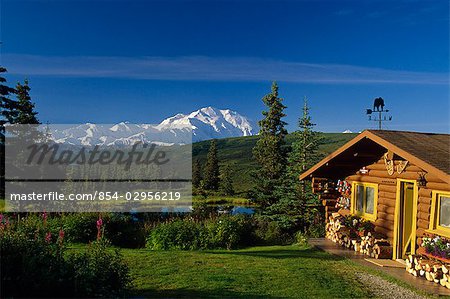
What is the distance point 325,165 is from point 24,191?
1960 centimetres

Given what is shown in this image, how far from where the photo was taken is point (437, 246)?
29.6ft

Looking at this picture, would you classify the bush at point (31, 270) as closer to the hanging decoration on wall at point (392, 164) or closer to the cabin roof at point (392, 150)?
the cabin roof at point (392, 150)

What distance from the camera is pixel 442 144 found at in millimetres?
10883

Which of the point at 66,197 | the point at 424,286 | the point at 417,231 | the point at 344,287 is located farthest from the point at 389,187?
the point at 66,197

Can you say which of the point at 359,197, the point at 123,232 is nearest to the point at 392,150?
the point at 359,197

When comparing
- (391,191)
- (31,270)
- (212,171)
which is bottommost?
(212,171)

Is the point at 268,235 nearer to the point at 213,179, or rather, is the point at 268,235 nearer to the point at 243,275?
the point at 243,275

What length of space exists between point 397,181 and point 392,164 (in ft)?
1.74

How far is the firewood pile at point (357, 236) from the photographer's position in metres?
11.6

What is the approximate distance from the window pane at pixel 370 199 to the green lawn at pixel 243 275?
7.85ft

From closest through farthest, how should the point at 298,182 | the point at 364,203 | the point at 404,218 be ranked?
the point at 404,218, the point at 364,203, the point at 298,182

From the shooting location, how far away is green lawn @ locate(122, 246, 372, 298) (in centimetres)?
781

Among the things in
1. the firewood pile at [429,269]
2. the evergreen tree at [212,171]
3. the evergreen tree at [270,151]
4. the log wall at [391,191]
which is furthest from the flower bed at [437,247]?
the evergreen tree at [212,171]

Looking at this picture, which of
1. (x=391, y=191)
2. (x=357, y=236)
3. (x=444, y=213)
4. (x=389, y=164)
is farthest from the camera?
(x=357, y=236)
